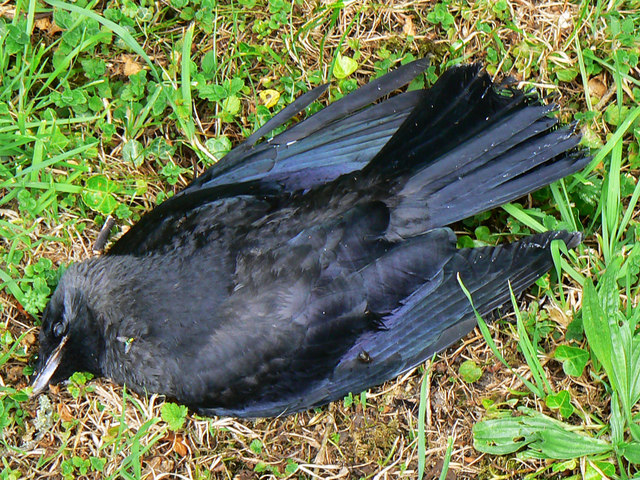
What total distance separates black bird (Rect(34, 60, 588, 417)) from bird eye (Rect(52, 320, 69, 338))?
32 centimetres

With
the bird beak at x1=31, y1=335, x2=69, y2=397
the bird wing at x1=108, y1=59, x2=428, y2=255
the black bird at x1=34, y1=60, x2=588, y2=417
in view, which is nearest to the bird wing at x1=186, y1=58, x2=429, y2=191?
the bird wing at x1=108, y1=59, x2=428, y2=255

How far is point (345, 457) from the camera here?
446 centimetres

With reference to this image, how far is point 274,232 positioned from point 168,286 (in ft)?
2.12

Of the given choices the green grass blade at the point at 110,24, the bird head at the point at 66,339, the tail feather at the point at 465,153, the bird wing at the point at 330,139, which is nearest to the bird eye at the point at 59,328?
the bird head at the point at 66,339

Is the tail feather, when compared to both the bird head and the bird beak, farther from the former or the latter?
the bird beak

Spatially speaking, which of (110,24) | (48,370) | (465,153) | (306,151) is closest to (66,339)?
(48,370)

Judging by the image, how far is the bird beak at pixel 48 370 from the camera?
4.47 m

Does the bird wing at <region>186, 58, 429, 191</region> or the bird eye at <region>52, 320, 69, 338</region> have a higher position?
the bird wing at <region>186, 58, 429, 191</region>

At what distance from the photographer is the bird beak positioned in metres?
4.47

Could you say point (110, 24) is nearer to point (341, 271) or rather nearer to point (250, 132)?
point (250, 132)

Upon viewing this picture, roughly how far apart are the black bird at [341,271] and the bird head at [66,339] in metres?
0.13

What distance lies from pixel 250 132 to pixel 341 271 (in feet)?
4.70

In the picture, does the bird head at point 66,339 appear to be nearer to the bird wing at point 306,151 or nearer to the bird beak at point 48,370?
the bird beak at point 48,370

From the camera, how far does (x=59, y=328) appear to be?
4531 mm
